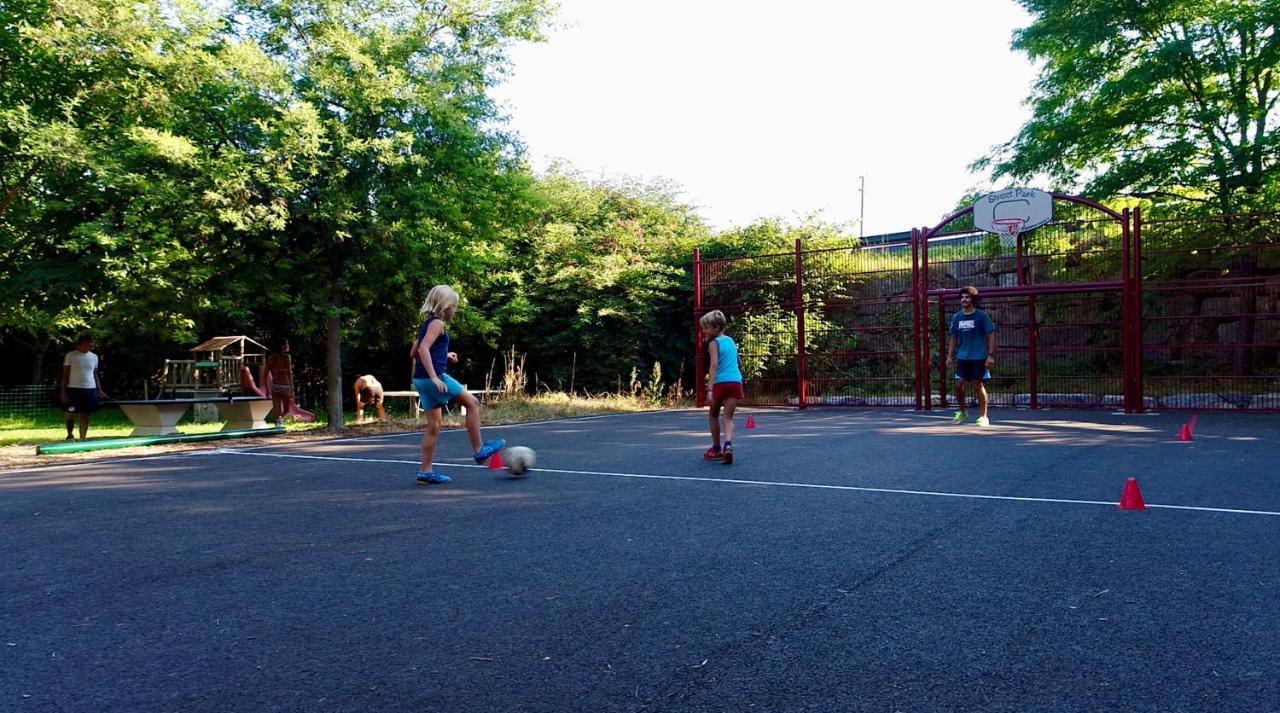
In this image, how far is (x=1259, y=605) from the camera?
11.5 ft

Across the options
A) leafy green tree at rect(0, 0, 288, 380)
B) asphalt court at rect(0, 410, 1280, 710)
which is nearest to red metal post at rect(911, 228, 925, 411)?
asphalt court at rect(0, 410, 1280, 710)

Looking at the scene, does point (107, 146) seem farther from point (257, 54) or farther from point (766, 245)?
point (766, 245)

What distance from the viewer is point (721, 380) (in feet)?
28.0

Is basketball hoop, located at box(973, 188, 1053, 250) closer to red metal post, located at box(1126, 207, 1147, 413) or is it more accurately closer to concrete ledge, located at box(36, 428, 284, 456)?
red metal post, located at box(1126, 207, 1147, 413)

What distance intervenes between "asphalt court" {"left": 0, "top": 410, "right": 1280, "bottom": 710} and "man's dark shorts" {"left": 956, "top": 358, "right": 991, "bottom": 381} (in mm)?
4517

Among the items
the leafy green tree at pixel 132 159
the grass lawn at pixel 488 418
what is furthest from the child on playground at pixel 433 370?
the grass lawn at pixel 488 418

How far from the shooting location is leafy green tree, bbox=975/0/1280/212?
60.2ft

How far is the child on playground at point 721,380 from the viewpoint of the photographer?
8438 millimetres

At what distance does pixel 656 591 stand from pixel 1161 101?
2085cm

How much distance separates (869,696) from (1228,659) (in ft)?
4.33

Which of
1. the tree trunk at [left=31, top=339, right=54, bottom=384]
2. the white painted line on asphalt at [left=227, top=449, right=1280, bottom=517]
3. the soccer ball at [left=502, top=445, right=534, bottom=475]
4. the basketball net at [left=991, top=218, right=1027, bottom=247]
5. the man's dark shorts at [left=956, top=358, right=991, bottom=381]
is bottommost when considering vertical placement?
the white painted line on asphalt at [left=227, top=449, right=1280, bottom=517]

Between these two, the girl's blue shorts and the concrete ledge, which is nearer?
the girl's blue shorts

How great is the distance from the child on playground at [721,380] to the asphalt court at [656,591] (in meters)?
0.87

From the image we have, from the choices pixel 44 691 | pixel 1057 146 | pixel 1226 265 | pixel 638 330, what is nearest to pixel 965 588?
pixel 44 691
